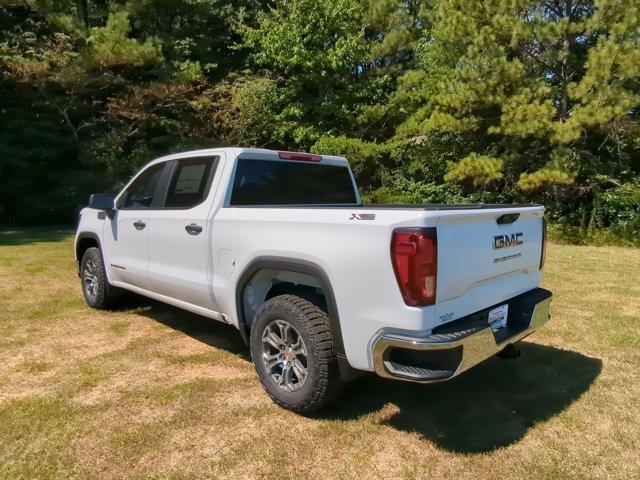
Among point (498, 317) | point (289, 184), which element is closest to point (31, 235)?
point (289, 184)

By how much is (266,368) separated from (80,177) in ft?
54.6

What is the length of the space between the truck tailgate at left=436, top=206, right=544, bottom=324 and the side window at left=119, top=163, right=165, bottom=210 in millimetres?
3062

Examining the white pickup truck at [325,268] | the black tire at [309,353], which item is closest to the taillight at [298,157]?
the white pickup truck at [325,268]

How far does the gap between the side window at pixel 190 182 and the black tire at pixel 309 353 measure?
1273mm

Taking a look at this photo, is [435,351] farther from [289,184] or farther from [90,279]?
[90,279]

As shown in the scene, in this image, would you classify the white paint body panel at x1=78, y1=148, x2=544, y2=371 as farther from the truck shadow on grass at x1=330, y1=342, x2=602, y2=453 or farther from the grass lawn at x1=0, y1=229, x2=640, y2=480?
the truck shadow on grass at x1=330, y1=342, x2=602, y2=453

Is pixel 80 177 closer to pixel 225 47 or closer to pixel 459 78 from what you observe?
pixel 225 47

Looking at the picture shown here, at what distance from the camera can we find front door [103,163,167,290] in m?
4.81

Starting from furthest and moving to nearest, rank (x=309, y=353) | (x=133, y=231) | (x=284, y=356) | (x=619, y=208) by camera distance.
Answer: (x=619, y=208) < (x=133, y=231) < (x=284, y=356) < (x=309, y=353)

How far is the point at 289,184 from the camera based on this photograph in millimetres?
4406

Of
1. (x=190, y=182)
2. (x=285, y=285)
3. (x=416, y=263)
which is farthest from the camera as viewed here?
(x=190, y=182)

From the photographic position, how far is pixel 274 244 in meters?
3.40

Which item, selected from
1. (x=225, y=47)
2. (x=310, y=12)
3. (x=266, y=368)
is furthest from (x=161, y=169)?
(x=225, y=47)

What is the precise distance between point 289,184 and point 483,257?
1.93 metres
